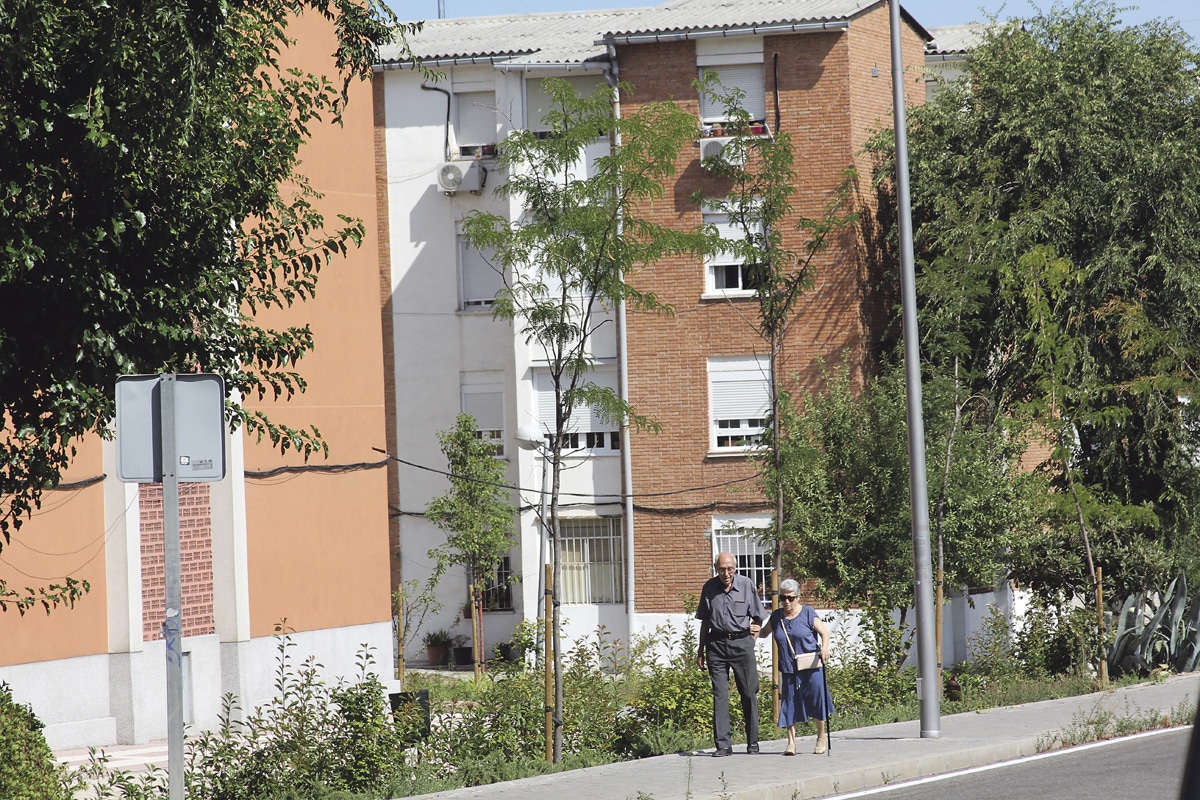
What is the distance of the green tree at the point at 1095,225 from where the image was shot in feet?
79.6

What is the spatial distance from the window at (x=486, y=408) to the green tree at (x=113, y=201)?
25833 millimetres

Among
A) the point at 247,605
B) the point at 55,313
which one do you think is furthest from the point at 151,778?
the point at 247,605

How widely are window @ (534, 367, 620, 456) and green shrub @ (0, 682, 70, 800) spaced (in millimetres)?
24244

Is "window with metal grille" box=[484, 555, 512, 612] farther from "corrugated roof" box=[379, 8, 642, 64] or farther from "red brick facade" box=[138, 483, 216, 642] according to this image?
"red brick facade" box=[138, 483, 216, 642]

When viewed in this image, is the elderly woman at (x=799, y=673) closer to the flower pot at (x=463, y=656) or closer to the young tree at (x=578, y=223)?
the young tree at (x=578, y=223)

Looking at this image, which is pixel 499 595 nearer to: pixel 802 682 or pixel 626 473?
pixel 626 473

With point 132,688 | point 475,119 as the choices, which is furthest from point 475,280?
point 132,688

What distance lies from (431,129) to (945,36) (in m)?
15.1

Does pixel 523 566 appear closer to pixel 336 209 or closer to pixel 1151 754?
pixel 336 209

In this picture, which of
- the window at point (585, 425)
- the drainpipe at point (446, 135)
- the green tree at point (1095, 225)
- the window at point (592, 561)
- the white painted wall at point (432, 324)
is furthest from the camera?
the drainpipe at point (446, 135)

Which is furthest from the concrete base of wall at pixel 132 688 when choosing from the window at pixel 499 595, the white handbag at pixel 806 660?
the window at pixel 499 595

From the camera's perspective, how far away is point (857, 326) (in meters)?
30.5

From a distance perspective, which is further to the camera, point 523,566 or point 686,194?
point 523,566

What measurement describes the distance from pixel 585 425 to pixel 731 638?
20.4 metres
